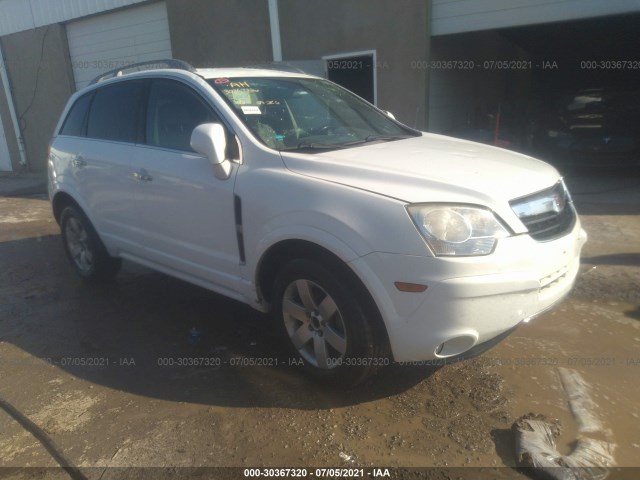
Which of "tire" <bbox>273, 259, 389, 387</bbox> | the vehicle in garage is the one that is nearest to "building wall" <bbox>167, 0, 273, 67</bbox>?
the vehicle in garage

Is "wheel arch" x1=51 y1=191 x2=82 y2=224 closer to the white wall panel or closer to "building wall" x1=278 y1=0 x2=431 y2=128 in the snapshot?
"building wall" x1=278 y1=0 x2=431 y2=128

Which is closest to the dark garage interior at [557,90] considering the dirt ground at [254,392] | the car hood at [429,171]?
the dirt ground at [254,392]

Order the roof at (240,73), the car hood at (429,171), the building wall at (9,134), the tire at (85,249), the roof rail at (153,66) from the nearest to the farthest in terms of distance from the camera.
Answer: the car hood at (429,171), the roof at (240,73), the roof rail at (153,66), the tire at (85,249), the building wall at (9,134)

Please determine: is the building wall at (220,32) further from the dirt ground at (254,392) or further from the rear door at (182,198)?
the dirt ground at (254,392)

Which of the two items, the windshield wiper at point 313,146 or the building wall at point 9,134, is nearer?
the windshield wiper at point 313,146

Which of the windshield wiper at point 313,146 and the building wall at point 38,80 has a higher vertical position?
the building wall at point 38,80

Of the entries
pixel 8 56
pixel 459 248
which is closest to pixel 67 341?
pixel 459 248

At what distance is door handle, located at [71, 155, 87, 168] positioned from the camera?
4.67m

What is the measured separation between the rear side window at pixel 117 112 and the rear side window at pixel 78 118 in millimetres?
116

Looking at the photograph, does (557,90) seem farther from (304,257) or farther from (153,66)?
(304,257)

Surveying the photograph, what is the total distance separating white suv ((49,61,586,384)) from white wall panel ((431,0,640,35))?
A: 4240 mm

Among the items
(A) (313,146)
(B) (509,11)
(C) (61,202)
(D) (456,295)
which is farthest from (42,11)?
(D) (456,295)

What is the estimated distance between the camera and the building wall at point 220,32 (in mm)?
10078

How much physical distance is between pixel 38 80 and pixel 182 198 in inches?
523
